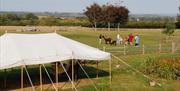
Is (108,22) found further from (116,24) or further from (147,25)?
(147,25)

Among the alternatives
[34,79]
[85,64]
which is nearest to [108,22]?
[85,64]

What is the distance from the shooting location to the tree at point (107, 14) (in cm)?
8056

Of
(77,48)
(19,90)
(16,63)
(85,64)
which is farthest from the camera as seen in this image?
(85,64)

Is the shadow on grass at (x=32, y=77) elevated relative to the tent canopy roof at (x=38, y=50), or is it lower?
lower

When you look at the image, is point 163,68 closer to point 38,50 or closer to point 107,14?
point 38,50

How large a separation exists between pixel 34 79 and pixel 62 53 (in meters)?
3.11

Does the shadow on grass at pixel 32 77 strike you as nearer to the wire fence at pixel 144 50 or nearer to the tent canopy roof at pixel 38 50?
the tent canopy roof at pixel 38 50

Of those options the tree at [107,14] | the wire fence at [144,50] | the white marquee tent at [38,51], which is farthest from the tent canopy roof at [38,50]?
the tree at [107,14]

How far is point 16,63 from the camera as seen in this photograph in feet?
56.5

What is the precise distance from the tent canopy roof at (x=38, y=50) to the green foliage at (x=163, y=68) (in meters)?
4.32

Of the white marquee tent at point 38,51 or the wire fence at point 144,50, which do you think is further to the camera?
the wire fence at point 144,50

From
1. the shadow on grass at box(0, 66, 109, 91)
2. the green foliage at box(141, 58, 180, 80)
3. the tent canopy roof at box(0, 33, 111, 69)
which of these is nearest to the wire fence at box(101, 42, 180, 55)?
the shadow on grass at box(0, 66, 109, 91)

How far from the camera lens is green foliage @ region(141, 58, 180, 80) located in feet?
73.8

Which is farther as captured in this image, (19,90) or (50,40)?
(50,40)
